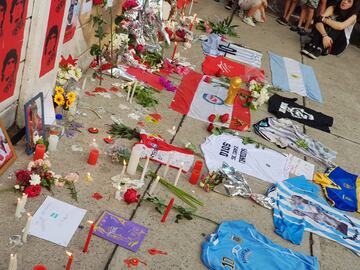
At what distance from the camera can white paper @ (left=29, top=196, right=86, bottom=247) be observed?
3.18 meters

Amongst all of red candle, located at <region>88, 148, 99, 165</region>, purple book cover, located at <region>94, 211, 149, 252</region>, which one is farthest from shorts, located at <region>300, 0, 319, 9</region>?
purple book cover, located at <region>94, 211, 149, 252</region>

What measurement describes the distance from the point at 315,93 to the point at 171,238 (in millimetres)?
4286

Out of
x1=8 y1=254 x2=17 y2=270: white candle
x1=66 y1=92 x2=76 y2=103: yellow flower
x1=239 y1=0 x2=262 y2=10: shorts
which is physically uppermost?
x1=239 y1=0 x2=262 y2=10: shorts

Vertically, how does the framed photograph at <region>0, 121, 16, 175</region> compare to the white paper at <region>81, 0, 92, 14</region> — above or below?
below

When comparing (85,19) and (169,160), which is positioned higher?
(85,19)

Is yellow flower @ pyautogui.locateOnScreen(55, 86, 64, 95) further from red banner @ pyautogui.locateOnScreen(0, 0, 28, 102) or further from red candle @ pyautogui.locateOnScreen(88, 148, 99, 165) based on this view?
red candle @ pyautogui.locateOnScreen(88, 148, 99, 165)

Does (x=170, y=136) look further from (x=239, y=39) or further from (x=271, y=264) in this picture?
(x=239, y=39)

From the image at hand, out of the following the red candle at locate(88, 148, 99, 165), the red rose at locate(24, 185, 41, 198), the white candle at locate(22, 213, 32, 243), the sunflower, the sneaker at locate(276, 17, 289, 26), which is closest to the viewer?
the white candle at locate(22, 213, 32, 243)

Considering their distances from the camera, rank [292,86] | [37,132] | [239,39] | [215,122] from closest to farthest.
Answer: [37,132], [215,122], [292,86], [239,39]

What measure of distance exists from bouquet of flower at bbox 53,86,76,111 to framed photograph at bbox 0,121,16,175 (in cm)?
77

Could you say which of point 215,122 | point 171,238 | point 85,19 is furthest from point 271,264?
point 85,19

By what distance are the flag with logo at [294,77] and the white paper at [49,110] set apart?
3.64 meters

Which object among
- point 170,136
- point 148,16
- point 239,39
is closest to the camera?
point 170,136

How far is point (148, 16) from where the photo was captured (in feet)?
20.5
